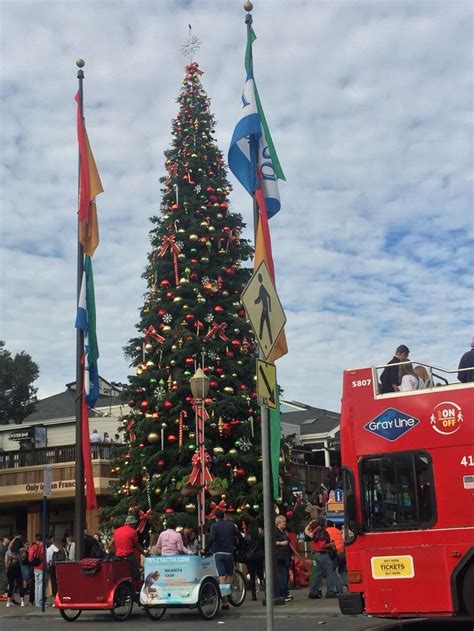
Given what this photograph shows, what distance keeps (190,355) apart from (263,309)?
14.2 metres

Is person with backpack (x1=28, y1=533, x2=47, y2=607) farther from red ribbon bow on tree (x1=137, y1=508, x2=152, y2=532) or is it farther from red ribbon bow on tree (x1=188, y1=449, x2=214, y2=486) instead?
red ribbon bow on tree (x1=188, y1=449, x2=214, y2=486)

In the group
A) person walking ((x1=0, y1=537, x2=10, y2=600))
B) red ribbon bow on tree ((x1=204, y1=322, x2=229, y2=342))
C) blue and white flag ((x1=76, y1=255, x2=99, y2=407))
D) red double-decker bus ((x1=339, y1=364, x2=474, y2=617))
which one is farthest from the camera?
person walking ((x1=0, y1=537, x2=10, y2=600))

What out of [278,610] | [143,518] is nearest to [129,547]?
[278,610]

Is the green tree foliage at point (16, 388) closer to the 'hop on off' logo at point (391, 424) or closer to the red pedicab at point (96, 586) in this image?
the red pedicab at point (96, 586)

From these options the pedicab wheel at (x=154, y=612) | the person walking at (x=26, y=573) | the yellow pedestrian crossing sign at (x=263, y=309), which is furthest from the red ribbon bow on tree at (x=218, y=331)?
the yellow pedestrian crossing sign at (x=263, y=309)

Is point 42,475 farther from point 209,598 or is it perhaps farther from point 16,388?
point 209,598

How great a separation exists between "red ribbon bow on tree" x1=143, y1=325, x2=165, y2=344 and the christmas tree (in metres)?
0.04

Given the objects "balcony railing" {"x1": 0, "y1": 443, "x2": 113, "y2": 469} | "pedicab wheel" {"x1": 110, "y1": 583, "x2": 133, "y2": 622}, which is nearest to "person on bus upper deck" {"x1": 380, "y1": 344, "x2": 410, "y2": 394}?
"pedicab wheel" {"x1": 110, "y1": 583, "x2": 133, "y2": 622}

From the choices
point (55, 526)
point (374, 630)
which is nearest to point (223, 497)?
point (374, 630)

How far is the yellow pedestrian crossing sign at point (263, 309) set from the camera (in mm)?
7703

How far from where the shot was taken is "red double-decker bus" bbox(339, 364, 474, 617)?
10.1m

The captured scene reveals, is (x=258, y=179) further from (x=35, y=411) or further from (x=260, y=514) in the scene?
(x=35, y=411)

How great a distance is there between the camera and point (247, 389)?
2202 centimetres

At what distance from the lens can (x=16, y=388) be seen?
42375mm
